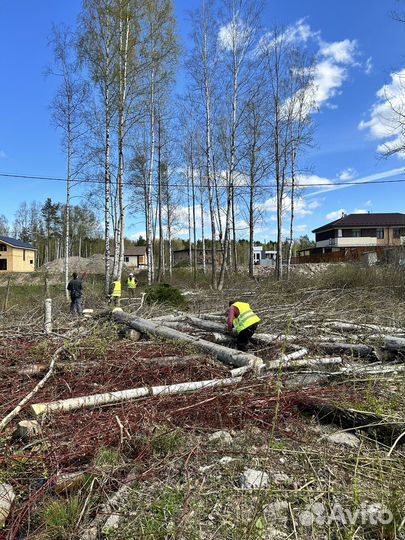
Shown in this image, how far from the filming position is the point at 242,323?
705 centimetres

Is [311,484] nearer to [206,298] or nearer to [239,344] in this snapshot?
[239,344]

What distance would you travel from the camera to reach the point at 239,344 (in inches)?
290

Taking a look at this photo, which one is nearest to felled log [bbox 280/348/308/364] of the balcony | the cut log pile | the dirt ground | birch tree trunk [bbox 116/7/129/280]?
the cut log pile

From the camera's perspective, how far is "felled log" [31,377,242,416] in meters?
4.24

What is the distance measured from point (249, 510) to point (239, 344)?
462 cm

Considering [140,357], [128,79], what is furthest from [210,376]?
[128,79]

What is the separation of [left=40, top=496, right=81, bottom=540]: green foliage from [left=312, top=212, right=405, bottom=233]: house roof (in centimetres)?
5572

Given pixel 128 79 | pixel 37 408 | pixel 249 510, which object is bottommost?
pixel 249 510

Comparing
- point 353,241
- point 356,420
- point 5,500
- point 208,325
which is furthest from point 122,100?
point 353,241

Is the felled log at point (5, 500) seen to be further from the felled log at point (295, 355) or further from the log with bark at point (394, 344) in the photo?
the log with bark at point (394, 344)

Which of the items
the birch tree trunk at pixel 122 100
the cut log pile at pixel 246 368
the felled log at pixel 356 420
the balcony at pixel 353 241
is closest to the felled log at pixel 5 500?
the cut log pile at pixel 246 368

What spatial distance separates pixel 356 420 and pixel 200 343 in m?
3.36

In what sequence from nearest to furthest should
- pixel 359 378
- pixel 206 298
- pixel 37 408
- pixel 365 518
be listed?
pixel 365 518, pixel 37 408, pixel 359 378, pixel 206 298

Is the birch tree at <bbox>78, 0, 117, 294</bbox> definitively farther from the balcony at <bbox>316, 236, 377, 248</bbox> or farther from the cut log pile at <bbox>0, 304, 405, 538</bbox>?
the balcony at <bbox>316, 236, 377, 248</bbox>
